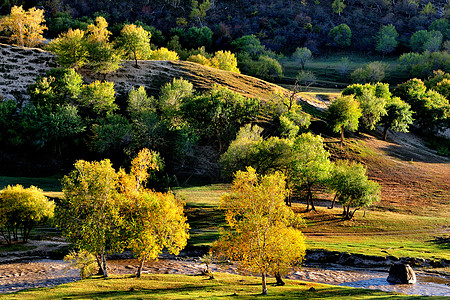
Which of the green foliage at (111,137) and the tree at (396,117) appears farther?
the tree at (396,117)

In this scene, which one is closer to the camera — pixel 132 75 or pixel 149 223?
pixel 149 223

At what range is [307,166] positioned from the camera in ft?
242

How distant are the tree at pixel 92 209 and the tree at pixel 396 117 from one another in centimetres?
10216

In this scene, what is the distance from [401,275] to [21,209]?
53379 millimetres

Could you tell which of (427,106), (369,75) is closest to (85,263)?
(427,106)

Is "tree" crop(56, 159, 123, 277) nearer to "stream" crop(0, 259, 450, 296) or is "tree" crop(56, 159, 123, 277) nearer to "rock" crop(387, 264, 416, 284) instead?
"stream" crop(0, 259, 450, 296)

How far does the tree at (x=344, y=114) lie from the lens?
11081 cm

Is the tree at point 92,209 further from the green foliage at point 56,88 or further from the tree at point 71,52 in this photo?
the tree at point 71,52

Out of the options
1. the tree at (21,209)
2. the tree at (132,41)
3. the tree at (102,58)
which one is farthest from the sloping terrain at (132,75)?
the tree at (21,209)

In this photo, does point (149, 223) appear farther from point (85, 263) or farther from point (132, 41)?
point (132, 41)

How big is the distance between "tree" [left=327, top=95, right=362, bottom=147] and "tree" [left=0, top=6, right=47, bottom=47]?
10653 cm

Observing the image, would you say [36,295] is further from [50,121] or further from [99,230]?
[50,121]

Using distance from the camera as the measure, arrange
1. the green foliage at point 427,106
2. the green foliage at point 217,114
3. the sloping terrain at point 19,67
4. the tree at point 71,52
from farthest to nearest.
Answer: the green foliage at point 427,106 → the tree at point 71,52 → the sloping terrain at point 19,67 → the green foliage at point 217,114

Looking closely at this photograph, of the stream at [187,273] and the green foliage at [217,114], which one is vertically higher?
the green foliage at [217,114]
